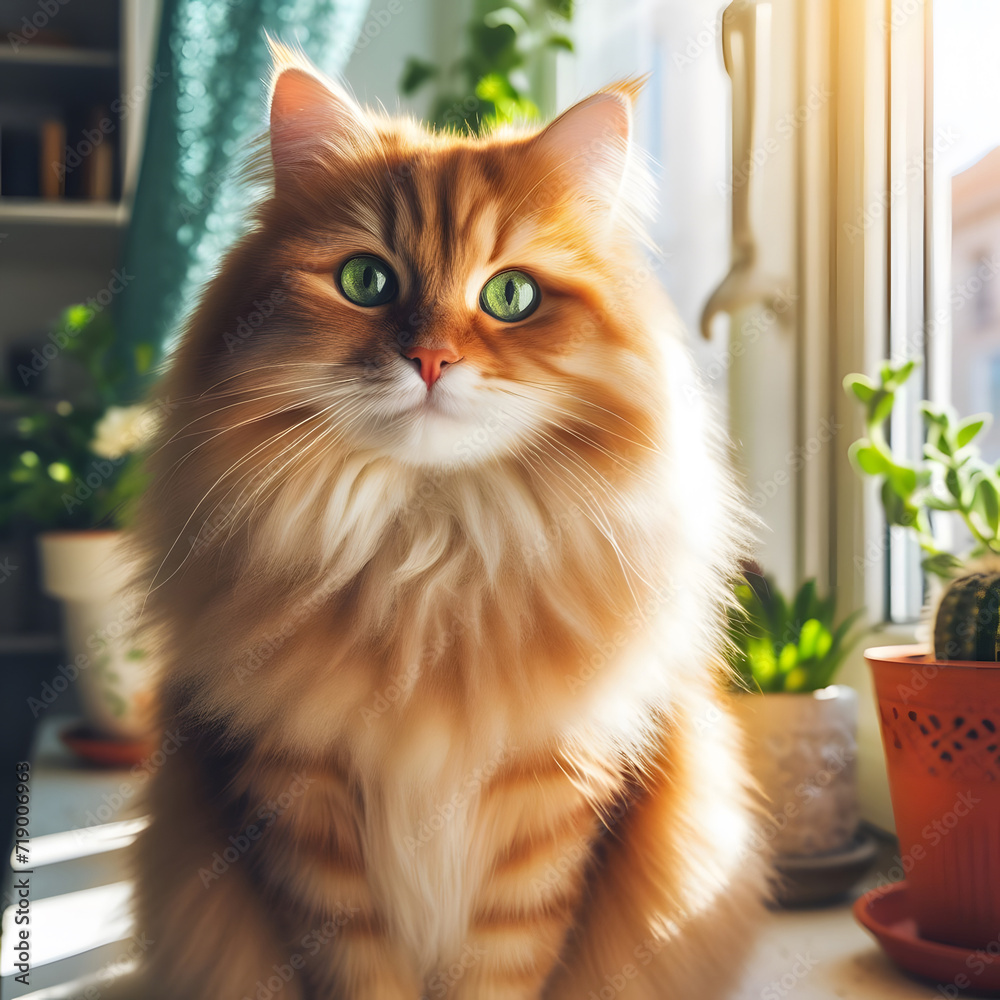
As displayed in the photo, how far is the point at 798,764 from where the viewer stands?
1.02 meters

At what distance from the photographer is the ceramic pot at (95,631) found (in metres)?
Answer: 1.62

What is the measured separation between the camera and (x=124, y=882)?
38.4 inches

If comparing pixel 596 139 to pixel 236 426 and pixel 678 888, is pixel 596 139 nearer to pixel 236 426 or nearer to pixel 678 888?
pixel 236 426

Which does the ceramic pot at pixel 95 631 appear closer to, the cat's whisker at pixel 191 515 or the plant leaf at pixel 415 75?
the cat's whisker at pixel 191 515

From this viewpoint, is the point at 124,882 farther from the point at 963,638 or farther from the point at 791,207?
the point at 791,207

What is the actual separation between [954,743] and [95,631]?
4.87 ft

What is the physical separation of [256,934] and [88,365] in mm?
1639

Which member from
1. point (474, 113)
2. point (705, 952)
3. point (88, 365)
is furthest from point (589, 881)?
point (88, 365)

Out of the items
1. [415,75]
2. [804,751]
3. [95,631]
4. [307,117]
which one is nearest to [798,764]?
[804,751]

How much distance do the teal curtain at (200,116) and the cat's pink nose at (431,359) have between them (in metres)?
1.39

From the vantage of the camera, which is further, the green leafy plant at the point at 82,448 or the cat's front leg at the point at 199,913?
the green leafy plant at the point at 82,448

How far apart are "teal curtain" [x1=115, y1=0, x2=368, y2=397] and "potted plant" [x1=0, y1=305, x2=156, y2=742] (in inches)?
5.6

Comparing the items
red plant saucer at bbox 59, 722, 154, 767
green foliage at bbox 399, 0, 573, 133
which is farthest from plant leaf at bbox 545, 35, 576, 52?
red plant saucer at bbox 59, 722, 154, 767

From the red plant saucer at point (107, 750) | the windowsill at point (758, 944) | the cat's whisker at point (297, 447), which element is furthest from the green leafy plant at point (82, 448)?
the cat's whisker at point (297, 447)
